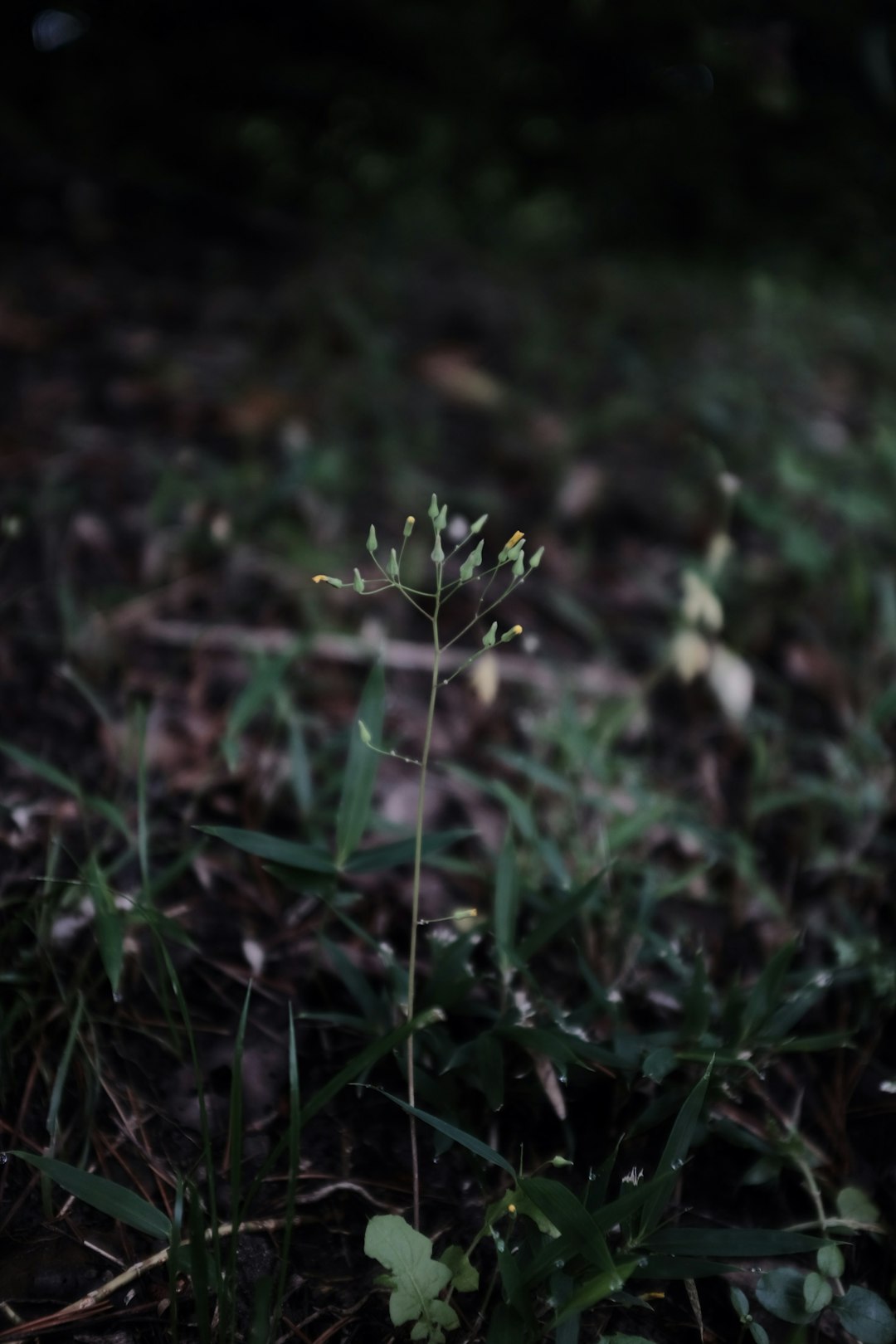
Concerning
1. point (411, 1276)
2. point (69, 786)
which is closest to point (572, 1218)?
point (411, 1276)

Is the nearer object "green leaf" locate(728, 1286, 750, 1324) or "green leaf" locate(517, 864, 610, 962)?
"green leaf" locate(728, 1286, 750, 1324)

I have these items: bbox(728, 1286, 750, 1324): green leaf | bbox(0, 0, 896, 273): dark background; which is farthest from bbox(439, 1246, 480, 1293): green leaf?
bbox(0, 0, 896, 273): dark background

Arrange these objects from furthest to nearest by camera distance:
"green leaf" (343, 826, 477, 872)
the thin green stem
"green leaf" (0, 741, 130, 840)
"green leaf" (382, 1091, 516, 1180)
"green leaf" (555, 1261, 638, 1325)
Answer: "green leaf" (0, 741, 130, 840) < "green leaf" (343, 826, 477, 872) < the thin green stem < "green leaf" (382, 1091, 516, 1180) < "green leaf" (555, 1261, 638, 1325)

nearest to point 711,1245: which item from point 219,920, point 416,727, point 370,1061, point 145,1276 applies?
point 370,1061

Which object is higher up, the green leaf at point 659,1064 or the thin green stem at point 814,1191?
the green leaf at point 659,1064

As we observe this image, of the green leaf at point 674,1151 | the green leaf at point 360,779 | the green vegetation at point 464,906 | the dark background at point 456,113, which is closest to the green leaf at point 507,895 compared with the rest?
the green vegetation at point 464,906

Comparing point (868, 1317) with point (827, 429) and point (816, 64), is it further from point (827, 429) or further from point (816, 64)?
point (816, 64)

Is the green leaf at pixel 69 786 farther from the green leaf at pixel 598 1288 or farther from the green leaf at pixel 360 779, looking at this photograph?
the green leaf at pixel 598 1288

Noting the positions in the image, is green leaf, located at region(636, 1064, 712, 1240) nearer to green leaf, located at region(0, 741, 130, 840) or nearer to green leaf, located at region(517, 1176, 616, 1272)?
green leaf, located at region(517, 1176, 616, 1272)
